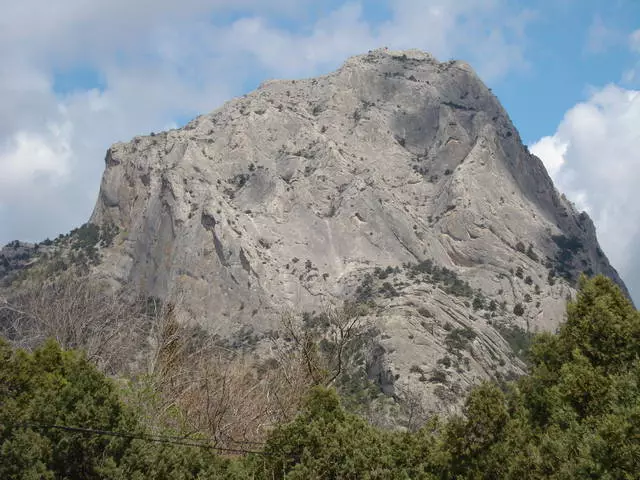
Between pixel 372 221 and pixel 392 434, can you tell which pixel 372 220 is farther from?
pixel 392 434

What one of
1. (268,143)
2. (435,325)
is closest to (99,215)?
(268,143)

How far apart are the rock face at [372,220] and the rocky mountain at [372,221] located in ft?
0.88

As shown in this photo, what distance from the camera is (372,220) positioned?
8988 cm

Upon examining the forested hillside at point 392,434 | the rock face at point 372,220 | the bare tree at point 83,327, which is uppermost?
the rock face at point 372,220

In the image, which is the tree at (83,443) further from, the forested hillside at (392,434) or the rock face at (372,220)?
the rock face at (372,220)

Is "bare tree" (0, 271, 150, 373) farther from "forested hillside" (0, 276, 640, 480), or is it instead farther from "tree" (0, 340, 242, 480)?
"tree" (0, 340, 242, 480)

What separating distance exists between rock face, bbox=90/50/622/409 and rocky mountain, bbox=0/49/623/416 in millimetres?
268

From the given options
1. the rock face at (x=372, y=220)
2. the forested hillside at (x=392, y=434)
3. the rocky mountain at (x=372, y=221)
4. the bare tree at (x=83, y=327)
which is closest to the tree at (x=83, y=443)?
the forested hillside at (x=392, y=434)

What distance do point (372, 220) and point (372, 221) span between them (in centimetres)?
19

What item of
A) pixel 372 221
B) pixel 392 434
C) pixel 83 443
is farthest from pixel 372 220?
pixel 83 443

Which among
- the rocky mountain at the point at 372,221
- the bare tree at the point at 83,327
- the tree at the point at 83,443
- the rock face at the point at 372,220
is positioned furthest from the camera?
the rock face at the point at 372,220

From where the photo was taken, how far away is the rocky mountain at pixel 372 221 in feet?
230

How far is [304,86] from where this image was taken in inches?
4931

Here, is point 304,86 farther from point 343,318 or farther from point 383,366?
point 343,318
